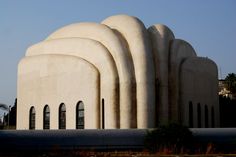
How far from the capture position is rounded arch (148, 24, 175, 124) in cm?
3322

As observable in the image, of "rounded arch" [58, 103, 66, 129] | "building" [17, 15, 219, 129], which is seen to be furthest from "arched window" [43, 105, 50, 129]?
"rounded arch" [58, 103, 66, 129]

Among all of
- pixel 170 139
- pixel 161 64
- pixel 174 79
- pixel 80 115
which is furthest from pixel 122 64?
pixel 170 139

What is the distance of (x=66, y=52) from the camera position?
3722cm

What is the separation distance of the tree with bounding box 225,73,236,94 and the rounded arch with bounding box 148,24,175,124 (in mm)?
32722

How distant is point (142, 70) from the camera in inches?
1264

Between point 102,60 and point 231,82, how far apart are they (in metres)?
37.3

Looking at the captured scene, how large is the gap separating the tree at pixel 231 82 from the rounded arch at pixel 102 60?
3520cm

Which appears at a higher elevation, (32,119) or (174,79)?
(174,79)

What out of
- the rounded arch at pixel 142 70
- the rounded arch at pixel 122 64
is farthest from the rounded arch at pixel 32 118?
the rounded arch at pixel 142 70

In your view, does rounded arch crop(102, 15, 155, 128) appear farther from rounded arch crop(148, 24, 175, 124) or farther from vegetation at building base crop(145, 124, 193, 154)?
vegetation at building base crop(145, 124, 193, 154)

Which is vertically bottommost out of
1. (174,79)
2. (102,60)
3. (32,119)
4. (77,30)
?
(32,119)

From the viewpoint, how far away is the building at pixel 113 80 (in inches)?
1264

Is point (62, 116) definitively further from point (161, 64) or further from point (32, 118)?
point (161, 64)

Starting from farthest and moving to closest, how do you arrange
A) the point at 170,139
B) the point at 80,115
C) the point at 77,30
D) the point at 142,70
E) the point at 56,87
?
1. the point at 77,30
2. the point at 56,87
3. the point at 80,115
4. the point at 142,70
5. the point at 170,139
